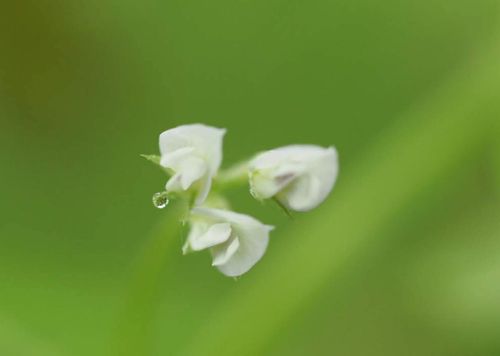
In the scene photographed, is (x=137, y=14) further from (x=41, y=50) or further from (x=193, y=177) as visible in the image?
(x=193, y=177)

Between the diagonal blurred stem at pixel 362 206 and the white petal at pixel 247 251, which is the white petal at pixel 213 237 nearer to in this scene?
the white petal at pixel 247 251

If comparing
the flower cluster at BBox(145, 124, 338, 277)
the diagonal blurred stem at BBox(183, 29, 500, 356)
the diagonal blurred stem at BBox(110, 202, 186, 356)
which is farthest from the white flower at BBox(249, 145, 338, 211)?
the diagonal blurred stem at BBox(183, 29, 500, 356)

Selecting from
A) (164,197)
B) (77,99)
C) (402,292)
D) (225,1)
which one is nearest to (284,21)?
(225,1)

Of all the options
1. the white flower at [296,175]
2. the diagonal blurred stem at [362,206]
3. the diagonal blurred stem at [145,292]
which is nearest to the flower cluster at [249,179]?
the white flower at [296,175]

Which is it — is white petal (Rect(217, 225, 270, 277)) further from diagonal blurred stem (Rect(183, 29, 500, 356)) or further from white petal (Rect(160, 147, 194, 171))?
diagonal blurred stem (Rect(183, 29, 500, 356))

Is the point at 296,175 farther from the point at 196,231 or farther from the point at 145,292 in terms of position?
the point at 145,292

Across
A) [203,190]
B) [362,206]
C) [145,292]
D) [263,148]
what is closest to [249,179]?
[203,190]
